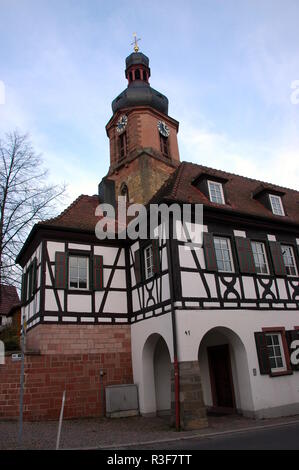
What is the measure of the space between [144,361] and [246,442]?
5.71m

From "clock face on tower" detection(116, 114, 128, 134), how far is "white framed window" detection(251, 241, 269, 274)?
11657 mm

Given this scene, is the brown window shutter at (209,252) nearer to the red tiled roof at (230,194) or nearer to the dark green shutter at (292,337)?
the red tiled roof at (230,194)

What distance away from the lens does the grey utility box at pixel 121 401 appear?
12.4 metres

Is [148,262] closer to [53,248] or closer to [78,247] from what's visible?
[78,247]

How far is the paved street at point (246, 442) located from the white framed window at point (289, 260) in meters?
6.66

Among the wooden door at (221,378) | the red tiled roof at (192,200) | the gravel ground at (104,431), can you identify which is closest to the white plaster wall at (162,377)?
the gravel ground at (104,431)

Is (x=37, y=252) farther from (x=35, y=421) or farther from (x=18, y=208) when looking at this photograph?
(x=35, y=421)

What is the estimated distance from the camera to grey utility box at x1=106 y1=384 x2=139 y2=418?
1238 centimetres

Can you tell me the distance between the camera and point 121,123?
22438 mm

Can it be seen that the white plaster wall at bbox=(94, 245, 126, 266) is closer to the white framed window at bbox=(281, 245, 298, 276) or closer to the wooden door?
the wooden door

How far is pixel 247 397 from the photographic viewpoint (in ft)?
38.4

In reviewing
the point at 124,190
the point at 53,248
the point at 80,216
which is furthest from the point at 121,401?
the point at 124,190

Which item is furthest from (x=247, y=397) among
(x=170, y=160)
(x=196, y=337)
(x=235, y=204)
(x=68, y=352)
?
(x=170, y=160)

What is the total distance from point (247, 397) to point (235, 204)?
6866 millimetres
